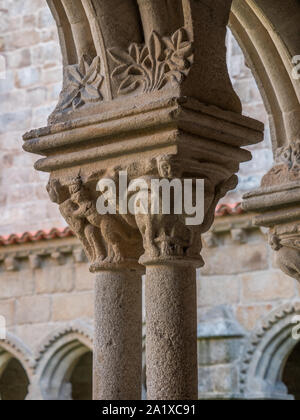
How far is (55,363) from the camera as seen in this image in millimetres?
10602

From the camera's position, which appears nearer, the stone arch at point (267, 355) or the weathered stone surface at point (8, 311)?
the stone arch at point (267, 355)

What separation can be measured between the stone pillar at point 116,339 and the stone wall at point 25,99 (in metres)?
7.37

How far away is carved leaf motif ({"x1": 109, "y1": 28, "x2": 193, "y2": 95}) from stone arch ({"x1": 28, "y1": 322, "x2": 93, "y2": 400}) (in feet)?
22.1

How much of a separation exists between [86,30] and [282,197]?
153 centimetres

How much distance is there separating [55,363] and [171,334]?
700 cm

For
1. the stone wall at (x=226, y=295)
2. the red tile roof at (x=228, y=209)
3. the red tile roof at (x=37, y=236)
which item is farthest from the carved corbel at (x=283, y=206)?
the red tile roof at (x=37, y=236)

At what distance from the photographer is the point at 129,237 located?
13.9ft

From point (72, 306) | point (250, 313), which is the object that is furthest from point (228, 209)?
point (72, 306)

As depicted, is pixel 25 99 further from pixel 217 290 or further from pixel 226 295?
pixel 226 295

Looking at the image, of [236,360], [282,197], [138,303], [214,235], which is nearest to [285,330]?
[236,360]

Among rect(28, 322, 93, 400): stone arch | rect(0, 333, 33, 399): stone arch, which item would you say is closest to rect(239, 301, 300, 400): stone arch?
rect(28, 322, 93, 400): stone arch

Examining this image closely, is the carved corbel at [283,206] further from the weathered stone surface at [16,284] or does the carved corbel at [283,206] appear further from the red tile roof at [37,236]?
the weathered stone surface at [16,284]

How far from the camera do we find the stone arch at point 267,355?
358 inches

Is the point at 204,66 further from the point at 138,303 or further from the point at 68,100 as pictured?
the point at 138,303
